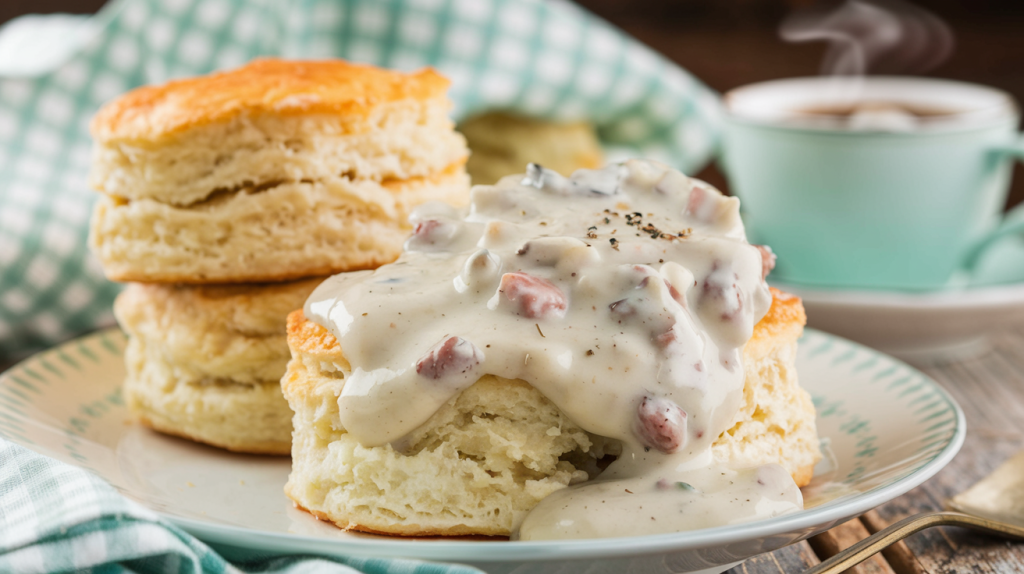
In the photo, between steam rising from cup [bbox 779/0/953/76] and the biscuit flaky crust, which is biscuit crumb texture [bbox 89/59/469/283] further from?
steam rising from cup [bbox 779/0/953/76]

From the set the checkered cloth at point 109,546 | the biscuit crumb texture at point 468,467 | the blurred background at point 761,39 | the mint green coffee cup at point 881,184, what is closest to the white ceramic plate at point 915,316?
the mint green coffee cup at point 881,184

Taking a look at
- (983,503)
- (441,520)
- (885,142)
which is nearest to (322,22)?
(885,142)

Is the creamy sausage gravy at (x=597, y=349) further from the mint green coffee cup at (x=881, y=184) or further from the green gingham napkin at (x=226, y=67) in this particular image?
the green gingham napkin at (x=226, y=67)

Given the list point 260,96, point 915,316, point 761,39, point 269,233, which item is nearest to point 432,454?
point 269,233

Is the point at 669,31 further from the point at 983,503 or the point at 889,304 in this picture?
the point at 983,503

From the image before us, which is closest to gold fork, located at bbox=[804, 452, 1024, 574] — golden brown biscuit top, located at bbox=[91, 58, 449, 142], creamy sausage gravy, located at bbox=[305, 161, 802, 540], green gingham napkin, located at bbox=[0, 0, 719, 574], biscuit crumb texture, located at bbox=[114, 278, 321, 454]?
creamy sausage gravy, located at bbox=[305, 161, 802, 540]
